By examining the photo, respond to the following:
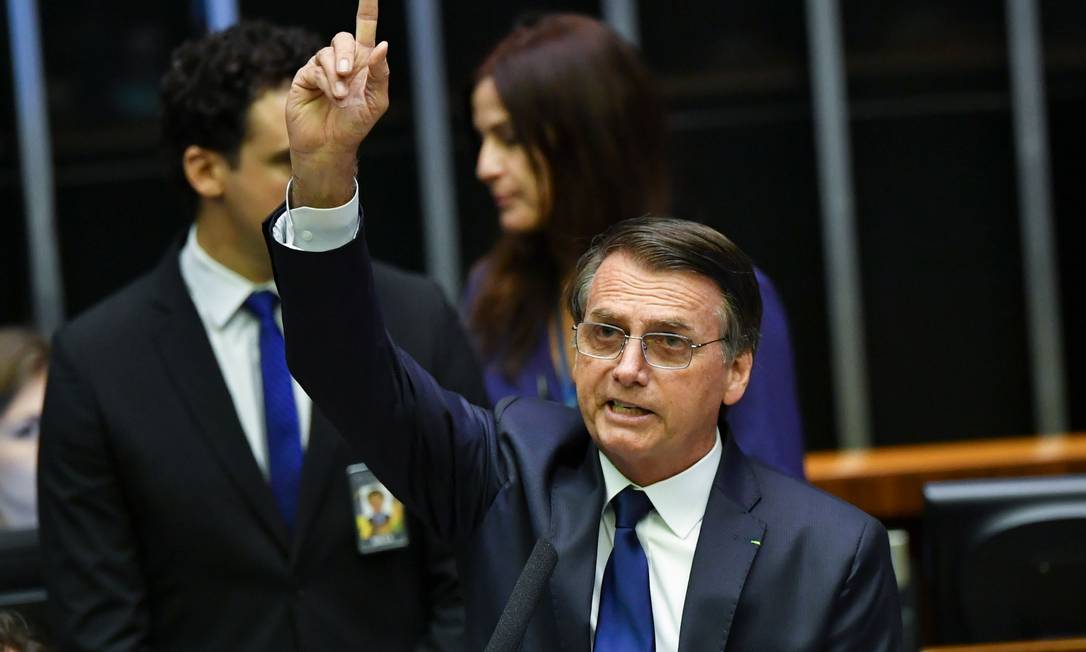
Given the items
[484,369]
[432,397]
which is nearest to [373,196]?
[484,369]

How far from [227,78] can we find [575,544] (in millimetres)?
1061

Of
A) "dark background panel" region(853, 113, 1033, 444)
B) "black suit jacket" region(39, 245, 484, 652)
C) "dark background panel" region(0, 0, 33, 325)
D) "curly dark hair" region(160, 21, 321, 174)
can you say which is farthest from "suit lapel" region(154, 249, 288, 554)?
"dark background panel" region(853, 113, 1033, 444)

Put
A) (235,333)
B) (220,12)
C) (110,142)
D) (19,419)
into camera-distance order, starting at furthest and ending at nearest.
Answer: (110,142)
(220,12)
(19,419)
(235,333)

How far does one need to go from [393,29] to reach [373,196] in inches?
26.7

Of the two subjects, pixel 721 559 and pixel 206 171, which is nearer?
pixel 721 559

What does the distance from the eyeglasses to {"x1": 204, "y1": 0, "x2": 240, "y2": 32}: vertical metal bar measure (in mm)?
4317

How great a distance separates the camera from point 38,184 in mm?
5973

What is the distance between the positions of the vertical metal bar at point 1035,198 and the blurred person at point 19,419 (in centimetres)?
434

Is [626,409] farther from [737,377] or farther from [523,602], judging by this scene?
[523,602]

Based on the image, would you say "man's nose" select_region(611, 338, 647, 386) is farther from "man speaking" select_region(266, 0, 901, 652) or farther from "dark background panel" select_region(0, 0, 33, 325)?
"dark background panel" select_region(0, 0, 33, 325)

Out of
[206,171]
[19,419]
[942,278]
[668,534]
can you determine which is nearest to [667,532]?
[668,534]

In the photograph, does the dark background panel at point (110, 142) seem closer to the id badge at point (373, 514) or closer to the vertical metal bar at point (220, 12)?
the vertical metal bar at point (220, 12)

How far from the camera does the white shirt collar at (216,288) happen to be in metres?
2.43

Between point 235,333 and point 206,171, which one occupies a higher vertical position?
point 206,171
